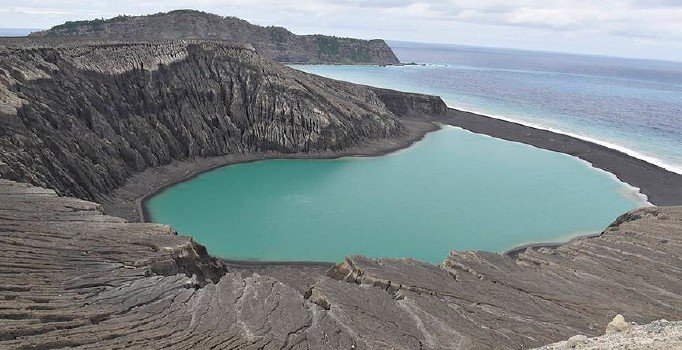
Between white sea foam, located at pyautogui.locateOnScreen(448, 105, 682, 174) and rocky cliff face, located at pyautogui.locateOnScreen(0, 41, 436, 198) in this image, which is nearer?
rocky cliff face, located at pyautogui.locateOnScreen(0, 41, 436, 198)

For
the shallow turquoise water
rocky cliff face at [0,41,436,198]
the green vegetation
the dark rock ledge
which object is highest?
the green vegetation

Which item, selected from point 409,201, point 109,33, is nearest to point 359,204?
point 409,201

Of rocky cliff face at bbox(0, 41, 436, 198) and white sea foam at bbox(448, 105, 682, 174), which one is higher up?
rocky cliff face at bbox(0, 41, 436, 198)

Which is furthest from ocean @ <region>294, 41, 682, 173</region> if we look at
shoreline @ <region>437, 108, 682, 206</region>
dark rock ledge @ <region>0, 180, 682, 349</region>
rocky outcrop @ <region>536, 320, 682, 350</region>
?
rocky outcrop @ <region>536, 320, 682, 350</region>

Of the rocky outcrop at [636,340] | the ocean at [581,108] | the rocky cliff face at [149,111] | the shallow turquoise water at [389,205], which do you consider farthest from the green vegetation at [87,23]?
the rocky outcrop at [636,340]

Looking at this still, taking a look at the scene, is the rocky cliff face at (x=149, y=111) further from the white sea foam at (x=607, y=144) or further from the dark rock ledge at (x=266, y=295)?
the white sea foam at (x=607, y=144)

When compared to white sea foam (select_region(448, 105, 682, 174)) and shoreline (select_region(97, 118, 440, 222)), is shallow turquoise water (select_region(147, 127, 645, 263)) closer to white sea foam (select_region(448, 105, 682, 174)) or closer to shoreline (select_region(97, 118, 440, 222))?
shoreline (select_region(97, 118, 440, 222))
